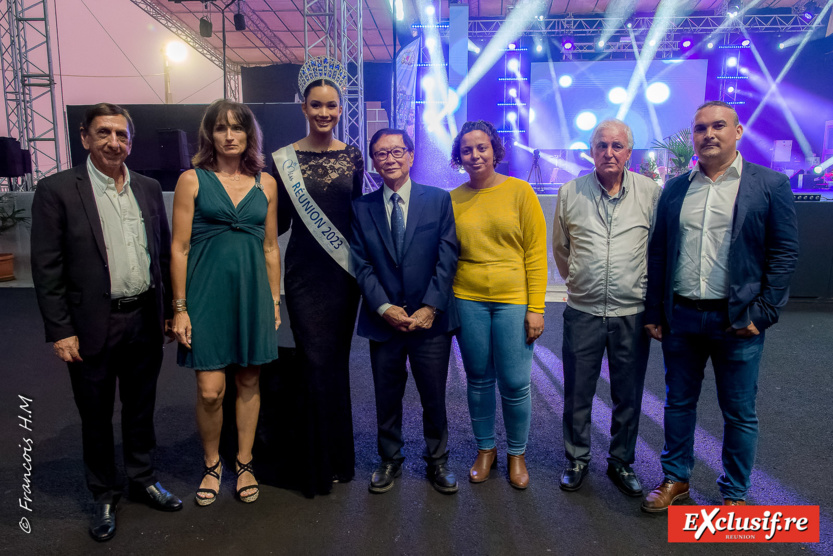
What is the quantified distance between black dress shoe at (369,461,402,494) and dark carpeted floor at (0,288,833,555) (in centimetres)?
4

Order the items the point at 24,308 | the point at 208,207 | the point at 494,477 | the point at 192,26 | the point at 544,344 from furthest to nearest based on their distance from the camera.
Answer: the point at 192,26, the point at 24,308, the point at 544,344, the point at 494,477, the point at 208,207

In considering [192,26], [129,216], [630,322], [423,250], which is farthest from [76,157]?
[630,322]

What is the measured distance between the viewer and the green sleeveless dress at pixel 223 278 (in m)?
1.77

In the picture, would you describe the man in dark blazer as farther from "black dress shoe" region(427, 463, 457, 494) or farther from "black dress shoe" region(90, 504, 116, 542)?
"black dress shoe" region(427, 463, 457, 494)

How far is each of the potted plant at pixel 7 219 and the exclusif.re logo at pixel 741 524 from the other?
23.5 feet

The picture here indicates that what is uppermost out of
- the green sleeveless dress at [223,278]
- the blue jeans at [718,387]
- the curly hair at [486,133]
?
the curly hair at [486,133]

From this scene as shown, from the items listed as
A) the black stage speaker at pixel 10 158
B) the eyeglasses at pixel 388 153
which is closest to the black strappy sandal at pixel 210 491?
the eyeglasses at pixel 388 153

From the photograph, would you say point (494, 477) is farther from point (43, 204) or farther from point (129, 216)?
point (43, 204)

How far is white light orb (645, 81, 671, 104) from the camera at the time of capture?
10.1m

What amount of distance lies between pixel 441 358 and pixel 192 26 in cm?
1392

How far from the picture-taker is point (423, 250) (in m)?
1.87

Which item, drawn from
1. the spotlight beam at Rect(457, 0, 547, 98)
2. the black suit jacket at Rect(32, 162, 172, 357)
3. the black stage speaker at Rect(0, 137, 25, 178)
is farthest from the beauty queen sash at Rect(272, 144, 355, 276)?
the spotlight beam at Rect(457, 0, 547, 98)

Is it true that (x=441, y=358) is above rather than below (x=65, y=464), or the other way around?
above

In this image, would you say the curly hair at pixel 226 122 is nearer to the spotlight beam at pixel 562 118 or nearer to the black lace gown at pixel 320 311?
the black lace gown at pixel 320 311
